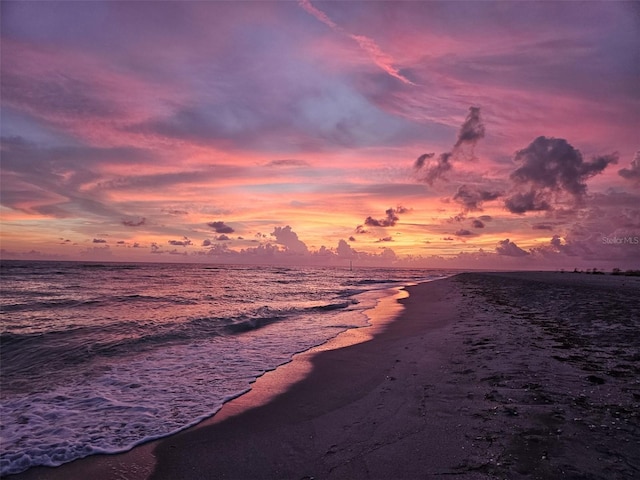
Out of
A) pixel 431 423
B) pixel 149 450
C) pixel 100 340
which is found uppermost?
pixel 431 423

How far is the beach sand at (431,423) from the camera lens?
4.80 metres

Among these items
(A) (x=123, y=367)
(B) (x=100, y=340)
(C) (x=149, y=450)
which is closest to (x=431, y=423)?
(C) (x=149, y=450)

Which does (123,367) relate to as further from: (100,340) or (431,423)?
(431,423)

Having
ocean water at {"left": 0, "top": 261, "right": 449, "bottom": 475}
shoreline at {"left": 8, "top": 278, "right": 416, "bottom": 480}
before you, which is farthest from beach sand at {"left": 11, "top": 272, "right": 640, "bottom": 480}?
ocean water at {"left": 0, "top": 261, "right": 449, "bottom": 475}

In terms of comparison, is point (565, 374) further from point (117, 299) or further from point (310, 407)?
Answer: point (117, 299)

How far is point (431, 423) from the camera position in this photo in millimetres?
6094

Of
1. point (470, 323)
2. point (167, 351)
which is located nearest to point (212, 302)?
point (167, 351)

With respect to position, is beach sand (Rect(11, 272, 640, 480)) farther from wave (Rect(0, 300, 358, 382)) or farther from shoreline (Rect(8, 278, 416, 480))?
wave (Rect(0, 300, 358, 382))

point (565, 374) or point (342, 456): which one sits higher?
point (565, 374)

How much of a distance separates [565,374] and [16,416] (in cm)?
1203

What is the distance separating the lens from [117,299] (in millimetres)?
31172

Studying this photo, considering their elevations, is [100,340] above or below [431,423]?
below

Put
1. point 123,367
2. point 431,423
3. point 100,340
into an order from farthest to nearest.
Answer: point 100,340 < point 123,367 < point 431,423

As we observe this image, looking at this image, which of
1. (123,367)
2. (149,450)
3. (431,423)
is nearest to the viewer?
(431,423)
